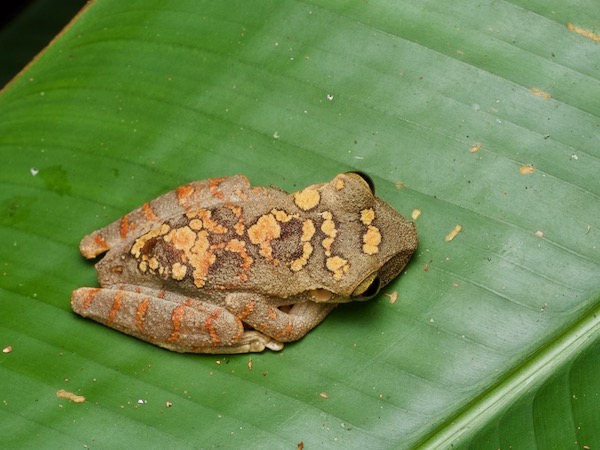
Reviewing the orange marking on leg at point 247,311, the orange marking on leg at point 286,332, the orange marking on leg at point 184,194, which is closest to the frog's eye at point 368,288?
the orange marking on leg at point 286,332

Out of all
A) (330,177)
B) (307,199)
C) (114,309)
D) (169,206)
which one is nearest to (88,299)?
(114,309)

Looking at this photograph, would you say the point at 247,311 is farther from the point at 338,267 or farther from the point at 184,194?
the point at 184,194

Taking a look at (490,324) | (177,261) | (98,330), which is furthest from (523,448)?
(98,330)

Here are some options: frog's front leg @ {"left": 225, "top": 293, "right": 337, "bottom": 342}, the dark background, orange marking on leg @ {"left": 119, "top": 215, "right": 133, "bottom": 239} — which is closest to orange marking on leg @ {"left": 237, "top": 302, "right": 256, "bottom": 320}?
frog's front leg @ {"left": 225, "top": 293, "right": 337, "bottom": 342}

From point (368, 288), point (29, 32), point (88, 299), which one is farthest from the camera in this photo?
point (29, 32)

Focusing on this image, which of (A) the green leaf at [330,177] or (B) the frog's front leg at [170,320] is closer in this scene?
(A) the green leaf at [330,177]

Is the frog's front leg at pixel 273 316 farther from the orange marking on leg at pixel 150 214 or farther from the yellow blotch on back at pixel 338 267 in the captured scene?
→ the orange marking on leg at pixel 150 214
